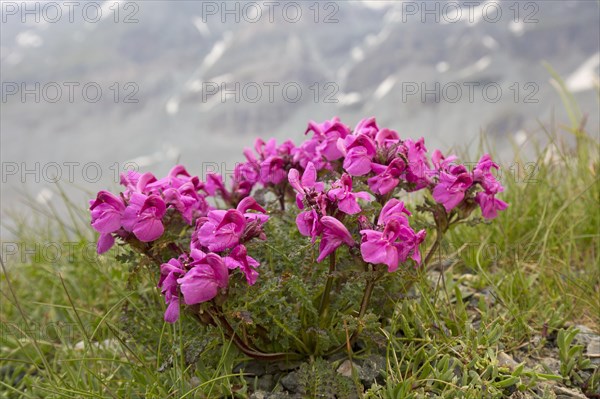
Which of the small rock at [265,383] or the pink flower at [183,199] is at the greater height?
the pink flower at [183,199]

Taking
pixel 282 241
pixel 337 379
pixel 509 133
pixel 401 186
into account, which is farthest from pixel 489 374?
pixel 509 133

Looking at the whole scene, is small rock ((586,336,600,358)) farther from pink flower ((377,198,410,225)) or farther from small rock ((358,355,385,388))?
pink flower ((377,198,410,225))

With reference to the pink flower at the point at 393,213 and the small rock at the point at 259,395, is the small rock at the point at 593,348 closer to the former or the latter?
the pink flower at the point at 393,213

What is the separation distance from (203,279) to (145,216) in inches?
13.0

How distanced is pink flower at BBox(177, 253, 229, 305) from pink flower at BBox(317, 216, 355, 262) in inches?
11.7

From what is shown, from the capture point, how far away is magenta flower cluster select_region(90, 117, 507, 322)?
164cm

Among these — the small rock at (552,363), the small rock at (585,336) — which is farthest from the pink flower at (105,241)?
the small rock at (585,336)

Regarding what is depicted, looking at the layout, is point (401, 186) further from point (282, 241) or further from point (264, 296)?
point (264, 296)

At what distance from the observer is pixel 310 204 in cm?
170

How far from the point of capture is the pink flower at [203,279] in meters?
1.58

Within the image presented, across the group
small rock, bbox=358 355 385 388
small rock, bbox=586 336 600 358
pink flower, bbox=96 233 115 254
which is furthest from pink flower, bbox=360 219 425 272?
small rock, bbox=586 336 600 358

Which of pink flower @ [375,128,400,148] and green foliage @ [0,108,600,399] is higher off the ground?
pink flower @ [375,128,400,148]

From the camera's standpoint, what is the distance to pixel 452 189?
6.63ft

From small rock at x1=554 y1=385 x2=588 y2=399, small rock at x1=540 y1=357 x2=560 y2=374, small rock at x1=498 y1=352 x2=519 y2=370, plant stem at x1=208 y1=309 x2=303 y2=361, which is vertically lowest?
small rock at x1=554 y1=385 x2=588 y2=399
